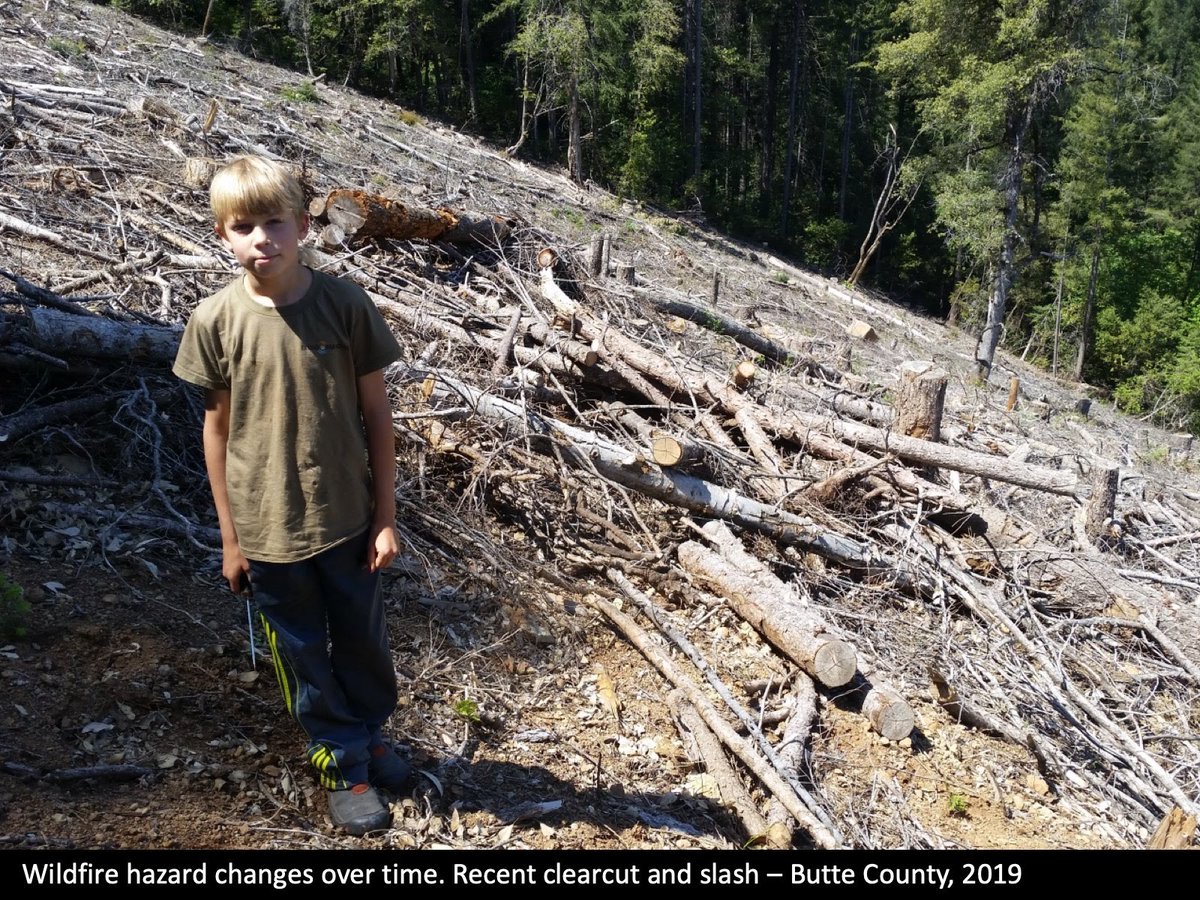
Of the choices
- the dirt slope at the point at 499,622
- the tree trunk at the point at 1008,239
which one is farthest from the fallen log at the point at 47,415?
the tree trunk at the point at 1008,239

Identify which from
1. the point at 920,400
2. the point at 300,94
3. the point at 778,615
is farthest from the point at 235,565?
the point at 300,94

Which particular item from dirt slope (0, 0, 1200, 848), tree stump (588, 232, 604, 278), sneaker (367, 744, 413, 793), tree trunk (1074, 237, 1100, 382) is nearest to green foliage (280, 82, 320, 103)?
dirt slope (0, 0, 1200, 848)

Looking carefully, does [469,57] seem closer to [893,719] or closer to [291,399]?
[893,719]

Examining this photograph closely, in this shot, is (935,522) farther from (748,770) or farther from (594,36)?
(594,36)

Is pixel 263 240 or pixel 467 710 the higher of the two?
pixel 263 240

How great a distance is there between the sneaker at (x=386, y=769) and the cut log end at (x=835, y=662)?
2.23m

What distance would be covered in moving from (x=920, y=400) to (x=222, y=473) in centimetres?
504

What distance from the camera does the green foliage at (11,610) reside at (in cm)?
317

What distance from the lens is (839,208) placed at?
110 feet

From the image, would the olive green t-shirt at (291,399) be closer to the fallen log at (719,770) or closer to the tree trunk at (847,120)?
the fallen log at (719,770)

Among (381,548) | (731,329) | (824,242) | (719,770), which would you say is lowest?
(719,770)

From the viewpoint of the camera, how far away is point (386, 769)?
301 centimetres

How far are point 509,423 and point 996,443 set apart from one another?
4846mm
